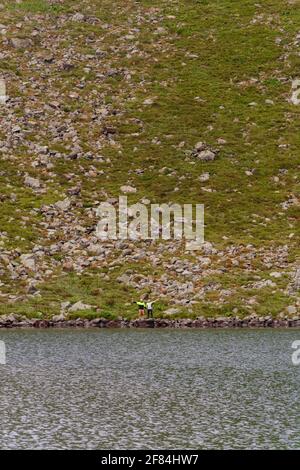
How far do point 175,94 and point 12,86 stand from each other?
1826cm

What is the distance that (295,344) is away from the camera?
53.4m

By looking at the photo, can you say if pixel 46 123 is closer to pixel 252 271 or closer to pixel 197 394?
pixel 252 271

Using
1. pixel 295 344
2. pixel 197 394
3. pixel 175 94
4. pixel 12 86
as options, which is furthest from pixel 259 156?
pixel 197 394

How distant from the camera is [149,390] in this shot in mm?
39375

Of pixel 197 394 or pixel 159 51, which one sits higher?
pixel 159 51

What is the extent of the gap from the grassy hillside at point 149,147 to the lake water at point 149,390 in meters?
7.18

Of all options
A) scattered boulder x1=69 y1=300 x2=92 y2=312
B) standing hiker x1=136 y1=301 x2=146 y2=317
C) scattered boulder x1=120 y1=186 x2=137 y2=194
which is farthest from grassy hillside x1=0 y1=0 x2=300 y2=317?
standing hiker x1=136 y1=301 x2=146 y2=317

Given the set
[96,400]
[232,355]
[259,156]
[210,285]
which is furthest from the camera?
[259,156]

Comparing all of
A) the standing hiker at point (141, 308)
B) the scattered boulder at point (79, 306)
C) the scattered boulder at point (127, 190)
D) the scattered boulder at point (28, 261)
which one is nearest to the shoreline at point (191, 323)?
the standing hiker at point (141, 308)

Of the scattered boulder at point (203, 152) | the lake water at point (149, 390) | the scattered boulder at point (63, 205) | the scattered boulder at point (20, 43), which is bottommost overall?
the lake water at point (149, 390)

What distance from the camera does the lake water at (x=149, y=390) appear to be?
30.7 m

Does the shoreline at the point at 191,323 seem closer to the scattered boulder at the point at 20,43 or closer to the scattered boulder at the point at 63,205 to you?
the scattered boulder at the point at 63,205

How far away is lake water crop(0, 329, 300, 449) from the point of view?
3066cm

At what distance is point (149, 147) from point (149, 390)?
49897 mm
